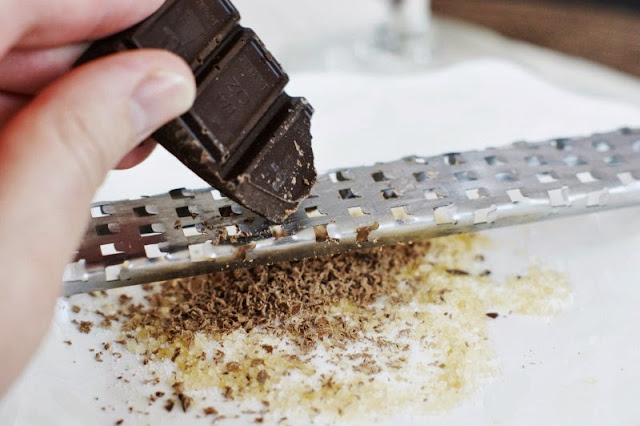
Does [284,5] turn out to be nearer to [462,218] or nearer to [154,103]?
[462,218]

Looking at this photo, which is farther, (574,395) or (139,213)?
(139,213)

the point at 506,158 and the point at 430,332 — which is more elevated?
the point at 506,158

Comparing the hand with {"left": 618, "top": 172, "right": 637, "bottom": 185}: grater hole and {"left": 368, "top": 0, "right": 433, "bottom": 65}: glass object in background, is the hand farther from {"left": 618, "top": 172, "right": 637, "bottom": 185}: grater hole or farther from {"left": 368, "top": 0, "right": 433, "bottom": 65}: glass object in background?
{"left": 368, "top": 0, "right": 433, "bottom": 65}: glass object in background

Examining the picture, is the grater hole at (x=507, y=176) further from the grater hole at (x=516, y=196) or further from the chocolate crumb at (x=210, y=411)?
the chocolate crumb at (x=210, y=411)

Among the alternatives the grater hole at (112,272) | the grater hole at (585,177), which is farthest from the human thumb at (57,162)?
the grater hole at (585,177)

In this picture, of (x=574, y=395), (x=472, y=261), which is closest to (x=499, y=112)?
(x=472, y=261)

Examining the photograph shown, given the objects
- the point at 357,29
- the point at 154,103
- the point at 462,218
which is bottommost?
the point at 357,29
